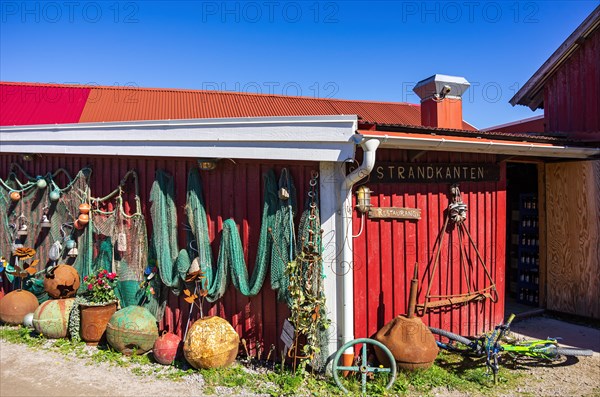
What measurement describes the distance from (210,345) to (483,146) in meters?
4.03

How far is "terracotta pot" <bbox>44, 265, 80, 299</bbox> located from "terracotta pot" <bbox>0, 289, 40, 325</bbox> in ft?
2.24

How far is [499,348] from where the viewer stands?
519 cm

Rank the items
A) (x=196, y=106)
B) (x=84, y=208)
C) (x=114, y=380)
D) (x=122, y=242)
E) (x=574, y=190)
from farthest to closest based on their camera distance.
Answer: (x=196, y=106)
(x=574, y=190)
(x=84, y=208)
(x=122, y=242)
(x=114, y=380)

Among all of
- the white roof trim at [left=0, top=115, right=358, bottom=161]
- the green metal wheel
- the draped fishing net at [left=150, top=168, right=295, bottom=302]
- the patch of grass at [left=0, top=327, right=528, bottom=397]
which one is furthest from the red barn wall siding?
the draped fishing net at [left=150, top=168, right=295, bottom=302]

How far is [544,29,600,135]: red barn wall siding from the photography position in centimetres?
805

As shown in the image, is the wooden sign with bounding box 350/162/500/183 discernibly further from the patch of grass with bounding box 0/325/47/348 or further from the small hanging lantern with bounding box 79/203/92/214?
the patch of grass with bounding box 0/325/47/348

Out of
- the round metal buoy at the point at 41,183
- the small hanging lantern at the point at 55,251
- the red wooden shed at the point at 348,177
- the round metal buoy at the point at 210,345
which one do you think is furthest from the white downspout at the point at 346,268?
the round metal buoy at the point at 41,183

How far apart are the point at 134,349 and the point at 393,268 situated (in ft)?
11.0

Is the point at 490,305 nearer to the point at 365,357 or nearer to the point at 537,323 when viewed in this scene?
the point at 537,323

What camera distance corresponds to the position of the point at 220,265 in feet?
18.8

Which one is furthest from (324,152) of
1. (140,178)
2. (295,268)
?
(140,178)

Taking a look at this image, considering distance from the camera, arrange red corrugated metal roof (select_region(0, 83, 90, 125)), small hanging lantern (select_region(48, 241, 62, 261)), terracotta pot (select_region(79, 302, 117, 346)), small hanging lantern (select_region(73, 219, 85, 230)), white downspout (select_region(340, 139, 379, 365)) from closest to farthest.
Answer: white downspout (select_region(340, 139, 379, 365)), terracotta pot (select_region(79, 302, 117, 346)), small hanging lantern (select_region(73, 219, 85, 230)), small hanging lantern (select_region(48, 241, 62, 261)), red corrugated metal roof (select_region(0, 83, 90, 125))

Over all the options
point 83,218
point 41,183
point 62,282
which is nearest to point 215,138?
point 83,218

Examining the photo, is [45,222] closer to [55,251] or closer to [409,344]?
[55,251]
